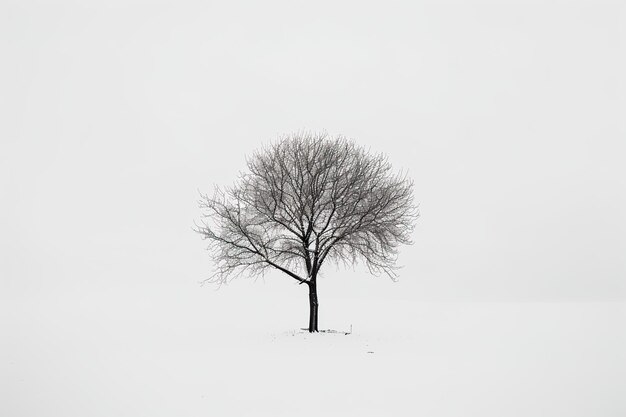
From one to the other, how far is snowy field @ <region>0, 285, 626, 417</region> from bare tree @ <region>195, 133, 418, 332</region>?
202 inches

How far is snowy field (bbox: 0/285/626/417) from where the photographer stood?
12320 millimetres

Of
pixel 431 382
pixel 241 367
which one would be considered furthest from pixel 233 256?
pixel 431 382

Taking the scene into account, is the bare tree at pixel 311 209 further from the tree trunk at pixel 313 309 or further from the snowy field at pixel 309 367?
the snowy field at pixel 309 367

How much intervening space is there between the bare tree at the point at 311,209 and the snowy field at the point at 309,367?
514 cm

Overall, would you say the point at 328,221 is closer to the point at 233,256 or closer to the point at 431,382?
the point at 233,256

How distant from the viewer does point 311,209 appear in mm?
27859

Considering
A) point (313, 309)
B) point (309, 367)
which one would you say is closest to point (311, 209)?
point (313, 309)

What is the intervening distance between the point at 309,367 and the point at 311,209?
39.0 feet

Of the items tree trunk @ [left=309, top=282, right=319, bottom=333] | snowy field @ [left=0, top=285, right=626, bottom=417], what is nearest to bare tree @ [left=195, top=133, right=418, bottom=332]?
tree trunk @ [left=309, top=282, right=319, bottom=333]

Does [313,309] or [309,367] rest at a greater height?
[313,309]

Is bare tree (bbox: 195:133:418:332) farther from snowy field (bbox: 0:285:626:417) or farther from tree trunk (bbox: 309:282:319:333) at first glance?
snowy field (bbox: 0:285:626:417)

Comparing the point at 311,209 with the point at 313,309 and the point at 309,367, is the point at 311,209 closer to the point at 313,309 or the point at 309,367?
the point at 313,309

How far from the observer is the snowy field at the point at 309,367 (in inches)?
485

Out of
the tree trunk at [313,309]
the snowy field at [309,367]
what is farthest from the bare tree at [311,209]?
the snowy field at [309,367]
